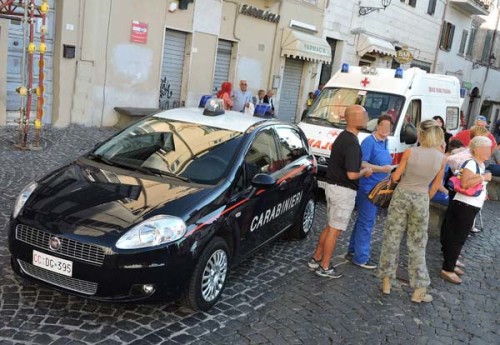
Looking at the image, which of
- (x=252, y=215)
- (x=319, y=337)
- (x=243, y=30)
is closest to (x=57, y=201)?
(x=252, y=215)

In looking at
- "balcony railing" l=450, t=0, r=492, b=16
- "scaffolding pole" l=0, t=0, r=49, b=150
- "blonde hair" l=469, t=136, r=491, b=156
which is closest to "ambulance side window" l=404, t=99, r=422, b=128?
"blonde hair" l=469, t=136, r=491, b=156

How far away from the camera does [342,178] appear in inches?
209

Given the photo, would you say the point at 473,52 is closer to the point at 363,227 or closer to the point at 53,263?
the point at 363,227

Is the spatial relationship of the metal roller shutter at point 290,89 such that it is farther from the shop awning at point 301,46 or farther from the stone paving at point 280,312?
the stone paving at point 280,312

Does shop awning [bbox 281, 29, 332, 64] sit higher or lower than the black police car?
higher

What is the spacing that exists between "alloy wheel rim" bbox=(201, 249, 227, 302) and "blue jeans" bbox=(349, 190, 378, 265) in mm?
1922

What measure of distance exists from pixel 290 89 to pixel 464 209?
13551 millimetres

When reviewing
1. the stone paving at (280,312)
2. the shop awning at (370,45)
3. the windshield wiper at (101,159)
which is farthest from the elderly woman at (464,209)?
the shop awning at (370,45)

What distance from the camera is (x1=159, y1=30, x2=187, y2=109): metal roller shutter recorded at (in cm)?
1388

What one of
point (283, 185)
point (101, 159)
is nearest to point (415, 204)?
point (283, 185)

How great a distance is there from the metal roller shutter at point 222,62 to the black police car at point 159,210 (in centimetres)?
1009

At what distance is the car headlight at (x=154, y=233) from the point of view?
12.6 feet

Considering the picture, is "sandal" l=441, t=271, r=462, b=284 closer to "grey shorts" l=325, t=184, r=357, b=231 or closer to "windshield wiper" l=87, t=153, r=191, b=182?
"grey shorts" l=325, t=184, r=357, b=231

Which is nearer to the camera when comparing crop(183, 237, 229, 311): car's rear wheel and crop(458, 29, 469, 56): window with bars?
crop(183, 237, 229, 311): car's rear wheel
